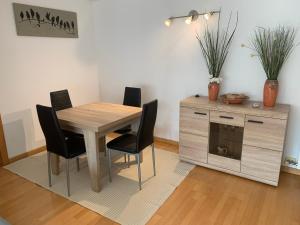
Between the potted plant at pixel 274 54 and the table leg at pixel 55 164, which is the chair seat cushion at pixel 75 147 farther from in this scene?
the potted plant at pixel 274 54

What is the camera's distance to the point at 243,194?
2.37m

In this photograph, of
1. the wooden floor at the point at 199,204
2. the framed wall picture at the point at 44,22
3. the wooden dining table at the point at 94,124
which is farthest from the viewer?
the framed wall picture at the point at 44,22

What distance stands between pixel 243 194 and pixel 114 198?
1362 mm

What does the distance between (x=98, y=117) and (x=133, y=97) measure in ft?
3.16

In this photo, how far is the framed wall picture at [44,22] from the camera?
2.97 m

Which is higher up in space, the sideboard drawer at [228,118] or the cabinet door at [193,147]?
the sideboard drawer at [228,118]

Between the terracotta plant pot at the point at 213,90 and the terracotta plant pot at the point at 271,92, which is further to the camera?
the terracotta plant pot at the point at 213,90

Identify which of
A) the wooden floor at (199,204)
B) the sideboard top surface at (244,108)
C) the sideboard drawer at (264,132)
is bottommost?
the wooden floor at (199,204)

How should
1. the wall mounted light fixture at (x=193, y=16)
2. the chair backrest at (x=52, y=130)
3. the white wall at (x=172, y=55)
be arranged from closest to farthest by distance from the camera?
the chair backrest at (x=52, y=130) < the white wall at (x=172, y=55) < the wall mounted light fixture at (x=193, y=16)

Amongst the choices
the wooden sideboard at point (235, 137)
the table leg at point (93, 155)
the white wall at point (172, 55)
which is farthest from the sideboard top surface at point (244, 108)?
the table leg at point (93, 155)

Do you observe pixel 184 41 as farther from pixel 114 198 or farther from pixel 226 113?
pixel 114 198

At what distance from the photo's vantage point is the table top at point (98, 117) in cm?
225

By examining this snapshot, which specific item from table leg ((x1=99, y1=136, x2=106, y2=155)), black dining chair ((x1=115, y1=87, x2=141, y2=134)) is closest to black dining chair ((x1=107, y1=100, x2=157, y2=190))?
table leg ((x1=99, y1=136, x2=106, y2=155))

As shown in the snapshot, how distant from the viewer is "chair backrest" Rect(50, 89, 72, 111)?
2.94 meters
